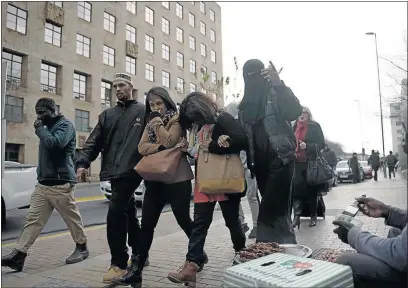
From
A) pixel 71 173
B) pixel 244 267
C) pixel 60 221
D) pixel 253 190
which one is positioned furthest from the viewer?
pixel 60 221

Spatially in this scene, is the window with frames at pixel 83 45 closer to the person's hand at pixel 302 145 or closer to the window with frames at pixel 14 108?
the window with frames at pixel 14 108

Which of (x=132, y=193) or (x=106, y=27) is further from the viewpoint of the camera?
(x=106, y=27)

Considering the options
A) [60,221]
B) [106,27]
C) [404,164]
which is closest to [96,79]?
[106,27]

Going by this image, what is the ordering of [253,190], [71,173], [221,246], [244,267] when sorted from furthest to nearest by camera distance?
[253,190] < [221,246] < [71,173] < [244,267]

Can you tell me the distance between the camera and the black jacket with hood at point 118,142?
360 cm

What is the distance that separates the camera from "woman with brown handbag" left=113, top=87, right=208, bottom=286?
3.45 meters

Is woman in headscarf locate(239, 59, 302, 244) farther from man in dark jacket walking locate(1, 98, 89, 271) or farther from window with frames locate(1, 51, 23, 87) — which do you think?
window with frames locate(1, 51, 23, 87)

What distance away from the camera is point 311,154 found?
5.87 m

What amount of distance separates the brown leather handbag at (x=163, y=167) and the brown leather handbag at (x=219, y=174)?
0.22 m

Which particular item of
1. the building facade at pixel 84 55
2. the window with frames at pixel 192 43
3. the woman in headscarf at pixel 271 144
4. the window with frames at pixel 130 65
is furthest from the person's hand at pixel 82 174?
the window with frames at pixel 192 43

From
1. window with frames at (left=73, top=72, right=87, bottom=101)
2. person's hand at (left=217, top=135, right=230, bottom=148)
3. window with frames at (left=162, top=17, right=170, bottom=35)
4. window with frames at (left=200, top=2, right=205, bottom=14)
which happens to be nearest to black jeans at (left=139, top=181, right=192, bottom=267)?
person's hand at (left=217, top=135, right=230, bottom=148)

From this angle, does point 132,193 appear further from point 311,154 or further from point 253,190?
point 311,154

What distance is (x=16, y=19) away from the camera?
27.1 m

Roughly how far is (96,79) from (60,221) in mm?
27053
